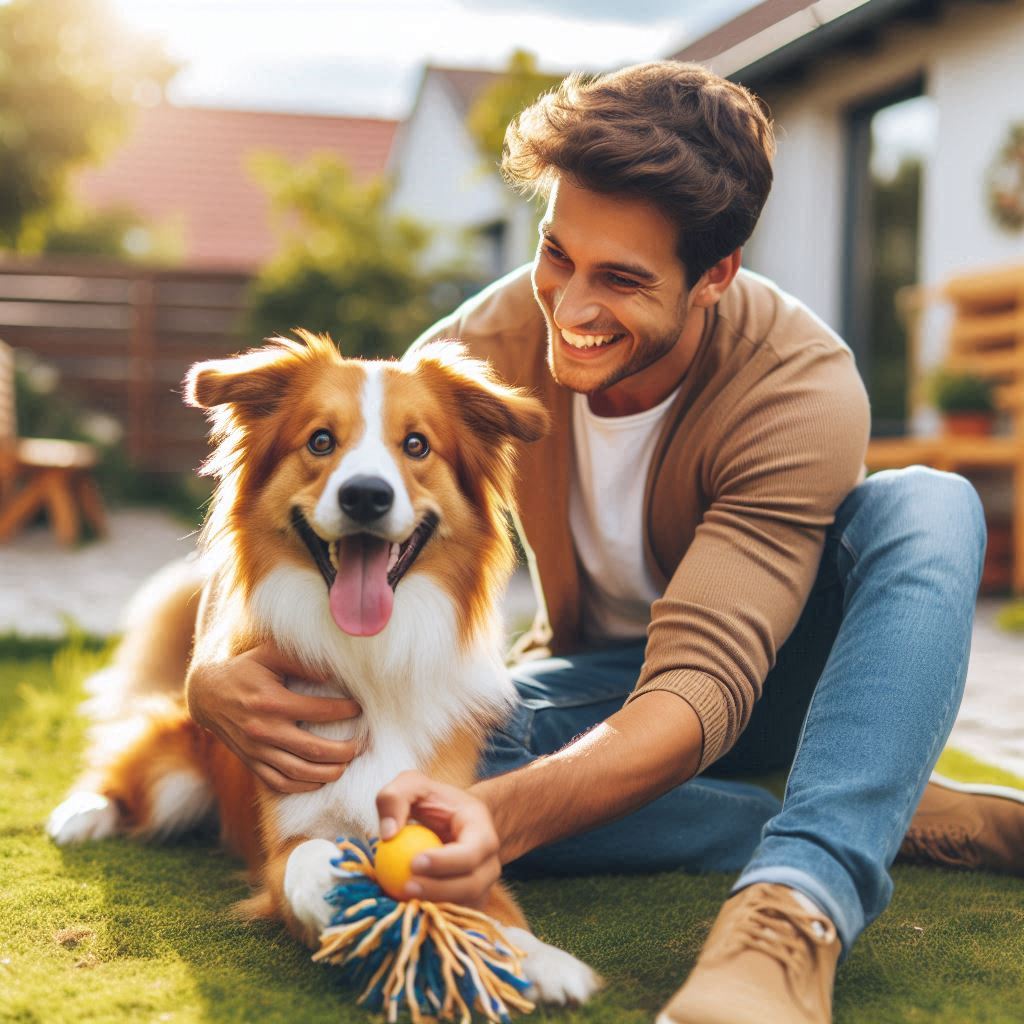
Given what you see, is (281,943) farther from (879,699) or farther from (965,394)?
(965,394)

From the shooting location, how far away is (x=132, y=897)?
7.15 feet

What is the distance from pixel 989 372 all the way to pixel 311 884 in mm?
5473

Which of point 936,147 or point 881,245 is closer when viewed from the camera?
point 936,147

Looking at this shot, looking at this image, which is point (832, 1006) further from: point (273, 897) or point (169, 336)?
point (169, 336)

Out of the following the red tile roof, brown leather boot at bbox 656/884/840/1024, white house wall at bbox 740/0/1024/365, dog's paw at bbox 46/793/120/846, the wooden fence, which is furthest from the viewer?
the red tile roof

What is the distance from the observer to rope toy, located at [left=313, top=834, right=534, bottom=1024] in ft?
5.26

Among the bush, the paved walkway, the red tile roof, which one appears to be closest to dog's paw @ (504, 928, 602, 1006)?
the paved walkway

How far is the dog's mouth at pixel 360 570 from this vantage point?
2.01m

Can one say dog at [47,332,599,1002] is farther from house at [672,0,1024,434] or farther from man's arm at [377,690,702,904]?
house at [672,0,1024,434]

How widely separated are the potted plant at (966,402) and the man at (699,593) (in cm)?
406

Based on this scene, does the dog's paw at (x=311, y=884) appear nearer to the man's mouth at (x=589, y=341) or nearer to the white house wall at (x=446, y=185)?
the man's mouth at (x=589, y=341)

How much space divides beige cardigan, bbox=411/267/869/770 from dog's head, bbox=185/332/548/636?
27cm

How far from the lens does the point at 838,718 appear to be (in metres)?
1.86

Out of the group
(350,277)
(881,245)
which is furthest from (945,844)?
(350,277)
